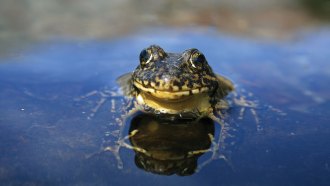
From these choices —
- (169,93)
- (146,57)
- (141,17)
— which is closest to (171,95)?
(169,93)

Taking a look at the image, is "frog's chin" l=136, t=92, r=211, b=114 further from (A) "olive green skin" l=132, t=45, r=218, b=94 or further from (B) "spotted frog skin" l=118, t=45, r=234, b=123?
(A) "olive green skin" l=132, t=45, r=218, b=94

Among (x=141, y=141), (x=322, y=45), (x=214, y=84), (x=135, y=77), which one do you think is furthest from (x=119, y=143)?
(x=322, y=45)

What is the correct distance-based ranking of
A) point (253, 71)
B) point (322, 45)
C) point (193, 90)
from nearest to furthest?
point (193, 90)
point (253, 71)
point (322, 45)

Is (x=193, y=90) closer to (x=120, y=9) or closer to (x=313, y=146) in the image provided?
(x=313, y=146)

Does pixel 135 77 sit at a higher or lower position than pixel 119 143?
higher

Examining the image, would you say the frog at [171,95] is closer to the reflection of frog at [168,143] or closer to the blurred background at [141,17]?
the reflection of frog at [168,143]

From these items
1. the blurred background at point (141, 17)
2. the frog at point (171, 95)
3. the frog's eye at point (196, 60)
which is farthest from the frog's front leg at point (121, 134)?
the blurred background at point (141, 17)

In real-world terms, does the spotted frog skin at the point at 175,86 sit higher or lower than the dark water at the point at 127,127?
higher
